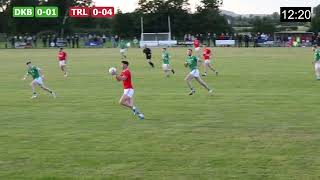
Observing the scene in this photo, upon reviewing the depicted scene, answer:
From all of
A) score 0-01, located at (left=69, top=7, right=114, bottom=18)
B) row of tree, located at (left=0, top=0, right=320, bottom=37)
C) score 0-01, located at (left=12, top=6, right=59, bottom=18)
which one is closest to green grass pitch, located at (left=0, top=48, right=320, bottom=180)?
score 0-01, located at (left=69, top=7, right=114, bottom=18)

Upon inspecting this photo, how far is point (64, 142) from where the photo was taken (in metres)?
14.4

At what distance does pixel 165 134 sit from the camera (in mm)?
15578

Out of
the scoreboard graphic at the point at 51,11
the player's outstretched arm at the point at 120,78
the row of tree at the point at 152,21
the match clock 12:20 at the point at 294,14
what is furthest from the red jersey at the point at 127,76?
the row of tree at the point at 152,21

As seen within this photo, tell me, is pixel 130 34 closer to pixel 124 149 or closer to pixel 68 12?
pixel 68 12

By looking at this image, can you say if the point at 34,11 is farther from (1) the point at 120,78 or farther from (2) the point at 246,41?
(1) the point at 120,78

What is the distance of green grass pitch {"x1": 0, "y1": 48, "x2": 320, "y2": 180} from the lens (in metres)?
11.4

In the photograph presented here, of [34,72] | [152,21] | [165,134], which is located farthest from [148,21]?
[165,134]

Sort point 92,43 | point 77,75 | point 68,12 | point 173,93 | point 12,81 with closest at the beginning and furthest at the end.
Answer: point 173,93 < point 12,81 < point 77,75 < point 92,43 < point 68,12

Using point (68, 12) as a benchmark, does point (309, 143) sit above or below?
below

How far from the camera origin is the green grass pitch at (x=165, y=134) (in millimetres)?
11438

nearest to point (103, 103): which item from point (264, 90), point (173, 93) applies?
point (173, 93)

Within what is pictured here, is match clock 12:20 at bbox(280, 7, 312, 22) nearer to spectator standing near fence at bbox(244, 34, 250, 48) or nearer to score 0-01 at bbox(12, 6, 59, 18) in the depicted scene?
spectator standing near fence at bbox(244, 34, 250, 48)

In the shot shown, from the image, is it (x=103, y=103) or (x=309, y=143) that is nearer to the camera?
(x=309, y=143)

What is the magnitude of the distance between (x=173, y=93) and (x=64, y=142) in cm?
1261
